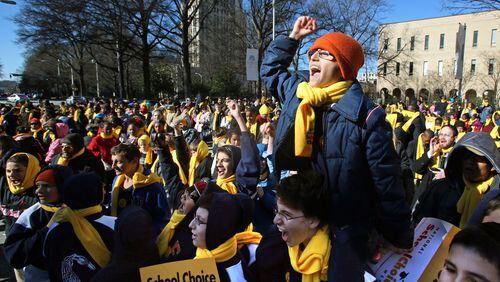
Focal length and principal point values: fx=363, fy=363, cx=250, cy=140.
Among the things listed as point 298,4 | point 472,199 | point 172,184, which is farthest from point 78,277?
point 298,4

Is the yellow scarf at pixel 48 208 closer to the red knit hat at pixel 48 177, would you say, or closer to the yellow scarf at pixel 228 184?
the red knit hat at pixel 48 177

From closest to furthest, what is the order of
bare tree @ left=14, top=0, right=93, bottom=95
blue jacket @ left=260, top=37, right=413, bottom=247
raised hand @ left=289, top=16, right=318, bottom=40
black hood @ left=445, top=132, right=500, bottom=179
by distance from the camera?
blue jacket @ left=260, top=37, right=413, bottom=247
raised hand @ left=289, top=16, right=318, bottom=40
black hood @ left=445, top=132, right=500, bottom=179
bare tree @ left=14, top=0, right=93, bottom=95

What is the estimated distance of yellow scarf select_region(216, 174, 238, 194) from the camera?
133 inches

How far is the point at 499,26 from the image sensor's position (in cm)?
4756

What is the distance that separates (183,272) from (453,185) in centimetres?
222

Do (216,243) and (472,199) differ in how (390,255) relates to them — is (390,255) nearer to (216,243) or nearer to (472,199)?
(216,243)

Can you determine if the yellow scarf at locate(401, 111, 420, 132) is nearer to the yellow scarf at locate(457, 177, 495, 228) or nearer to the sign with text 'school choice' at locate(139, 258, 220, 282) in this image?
the yellow scarf at locate(457, 177, 495, 228)

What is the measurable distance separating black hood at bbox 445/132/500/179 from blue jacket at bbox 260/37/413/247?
1.29m

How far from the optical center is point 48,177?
2.95 metres

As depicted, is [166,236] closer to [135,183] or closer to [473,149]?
[135,183]

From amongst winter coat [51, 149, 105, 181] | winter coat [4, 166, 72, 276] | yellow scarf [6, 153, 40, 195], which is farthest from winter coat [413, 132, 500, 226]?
winter coat [51, 149, 105, 181]

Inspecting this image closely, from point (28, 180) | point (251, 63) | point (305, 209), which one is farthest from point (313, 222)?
point (251, 63)

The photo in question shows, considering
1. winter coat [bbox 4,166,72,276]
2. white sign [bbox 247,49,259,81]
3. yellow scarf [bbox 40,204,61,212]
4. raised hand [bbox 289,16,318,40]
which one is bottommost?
winter coat [bbox 4,166,72,276]

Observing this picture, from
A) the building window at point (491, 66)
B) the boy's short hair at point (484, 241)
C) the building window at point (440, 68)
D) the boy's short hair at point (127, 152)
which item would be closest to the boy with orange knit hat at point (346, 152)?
the boy's short hair at point (484, 241)
